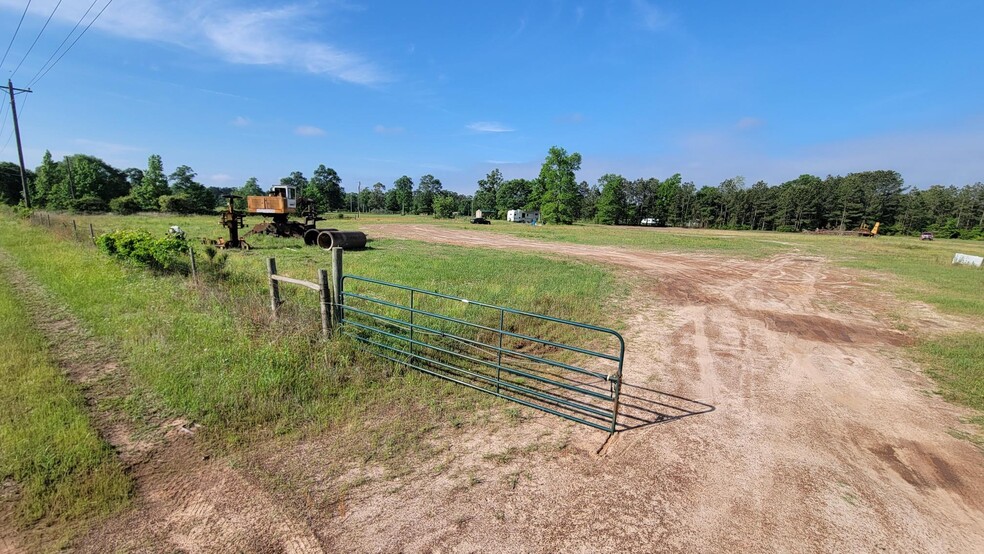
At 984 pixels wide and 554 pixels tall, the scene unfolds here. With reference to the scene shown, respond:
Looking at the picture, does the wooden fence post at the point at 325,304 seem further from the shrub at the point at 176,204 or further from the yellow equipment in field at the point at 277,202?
the shrub at the point at 176,204

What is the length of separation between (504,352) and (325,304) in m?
2.84

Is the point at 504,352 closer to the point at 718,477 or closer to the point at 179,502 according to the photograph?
the point at 718,477

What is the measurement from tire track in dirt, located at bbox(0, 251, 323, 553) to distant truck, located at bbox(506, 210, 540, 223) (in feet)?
263

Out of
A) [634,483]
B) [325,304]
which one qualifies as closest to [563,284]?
[325,304]

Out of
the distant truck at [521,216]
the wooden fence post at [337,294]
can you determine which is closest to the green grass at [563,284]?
the wooden fence post at [337,294]

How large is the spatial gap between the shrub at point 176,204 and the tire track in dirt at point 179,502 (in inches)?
2721

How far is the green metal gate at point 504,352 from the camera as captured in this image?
180 inches

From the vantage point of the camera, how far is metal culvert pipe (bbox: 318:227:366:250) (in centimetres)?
1869

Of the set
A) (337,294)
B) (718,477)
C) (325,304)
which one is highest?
(337,294)

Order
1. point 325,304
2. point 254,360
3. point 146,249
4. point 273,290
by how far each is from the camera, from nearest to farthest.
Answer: point 254,360 < point 325,304 < point 273,290 < point 146,249

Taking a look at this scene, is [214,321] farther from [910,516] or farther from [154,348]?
[910,516]

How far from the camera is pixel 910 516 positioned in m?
3.34

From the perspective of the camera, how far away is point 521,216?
8450cm

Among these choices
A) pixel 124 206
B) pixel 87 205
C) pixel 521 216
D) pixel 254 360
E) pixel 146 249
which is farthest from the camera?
pixel 521 216
